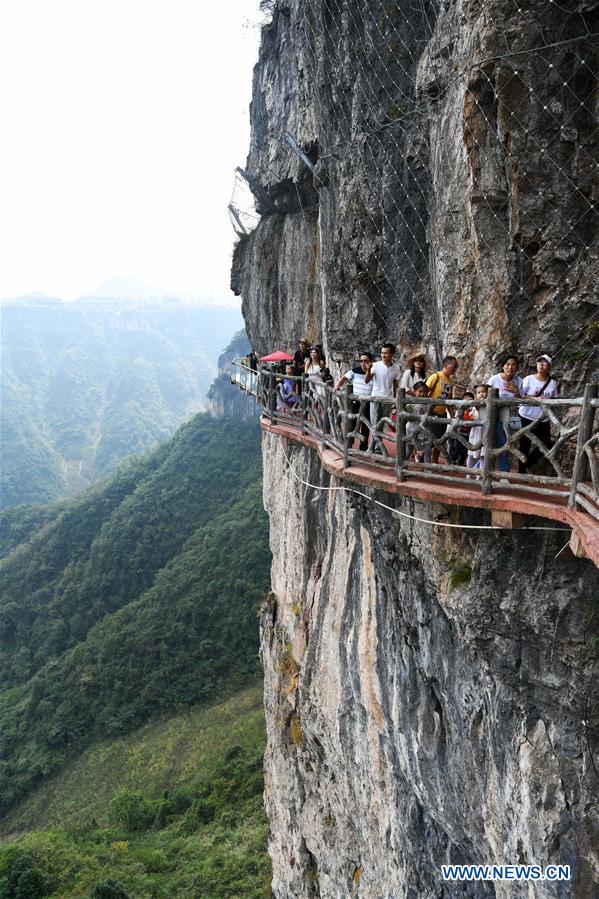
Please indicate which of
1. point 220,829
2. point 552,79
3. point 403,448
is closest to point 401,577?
point 403,448

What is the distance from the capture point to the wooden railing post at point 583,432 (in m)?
4.59

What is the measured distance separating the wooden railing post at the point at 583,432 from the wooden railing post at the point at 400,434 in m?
1.83

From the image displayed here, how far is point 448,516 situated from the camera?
21.0 feet

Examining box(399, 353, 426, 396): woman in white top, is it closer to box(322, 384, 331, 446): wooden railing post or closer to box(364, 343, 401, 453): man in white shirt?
box(364, 343, 401, 453): man in white shirt

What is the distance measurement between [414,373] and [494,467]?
2.05 metres

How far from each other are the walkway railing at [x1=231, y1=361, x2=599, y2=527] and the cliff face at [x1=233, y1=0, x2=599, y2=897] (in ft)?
1.87

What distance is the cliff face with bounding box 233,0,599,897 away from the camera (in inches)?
223

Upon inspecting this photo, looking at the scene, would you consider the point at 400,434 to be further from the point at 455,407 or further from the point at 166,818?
the point at 166,818

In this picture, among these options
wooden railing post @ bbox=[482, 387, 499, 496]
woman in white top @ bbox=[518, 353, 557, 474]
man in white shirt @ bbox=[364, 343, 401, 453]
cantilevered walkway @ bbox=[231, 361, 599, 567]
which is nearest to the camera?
cantilevered walkway @ bbox=[231, 361, 599, 567]

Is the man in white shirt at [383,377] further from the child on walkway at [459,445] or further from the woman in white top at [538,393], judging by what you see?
the woman in white top at [538,393]

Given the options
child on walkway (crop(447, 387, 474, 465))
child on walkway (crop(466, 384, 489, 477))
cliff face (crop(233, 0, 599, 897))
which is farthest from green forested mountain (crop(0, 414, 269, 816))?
child on walkway (crop(466, 384, 489, 477))

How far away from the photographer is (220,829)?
23.8 metres

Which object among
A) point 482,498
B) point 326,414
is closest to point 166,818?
point 326,414

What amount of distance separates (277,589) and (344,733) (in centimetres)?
637
